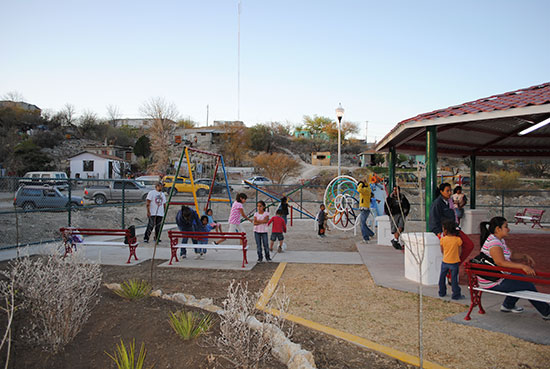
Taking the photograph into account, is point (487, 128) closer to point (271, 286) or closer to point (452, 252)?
point (452, 252)

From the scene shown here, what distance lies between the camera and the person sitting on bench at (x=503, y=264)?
166 inches

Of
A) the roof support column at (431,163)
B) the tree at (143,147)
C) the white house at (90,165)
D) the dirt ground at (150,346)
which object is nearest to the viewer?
the dirt ground at (150,346)

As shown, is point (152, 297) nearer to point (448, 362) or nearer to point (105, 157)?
point (448, 362)

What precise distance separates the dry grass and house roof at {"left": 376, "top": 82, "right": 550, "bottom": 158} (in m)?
2.80

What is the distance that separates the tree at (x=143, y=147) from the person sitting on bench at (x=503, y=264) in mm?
64235

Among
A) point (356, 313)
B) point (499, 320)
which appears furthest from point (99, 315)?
point (499, 320)

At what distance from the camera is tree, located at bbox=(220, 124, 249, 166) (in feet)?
209

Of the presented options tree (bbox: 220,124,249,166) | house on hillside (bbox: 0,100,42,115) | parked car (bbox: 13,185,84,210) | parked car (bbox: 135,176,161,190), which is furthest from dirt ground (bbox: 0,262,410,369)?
house on hillside (bbox: 0,100,42,115)

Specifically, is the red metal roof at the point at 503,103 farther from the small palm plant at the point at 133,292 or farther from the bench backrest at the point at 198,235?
the small palm plant at the point at 133,292

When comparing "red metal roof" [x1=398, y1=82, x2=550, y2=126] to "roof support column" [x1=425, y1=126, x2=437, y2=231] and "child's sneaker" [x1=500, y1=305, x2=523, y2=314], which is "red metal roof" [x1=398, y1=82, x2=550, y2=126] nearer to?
"roof support column" [x1=425, y1=126, x2=437, y2=231]

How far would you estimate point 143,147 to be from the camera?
6388 cm

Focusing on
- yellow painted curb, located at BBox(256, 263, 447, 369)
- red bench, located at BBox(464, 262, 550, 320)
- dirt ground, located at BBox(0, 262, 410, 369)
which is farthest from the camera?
red bench, located at BBox(464, 262, 550, 320)

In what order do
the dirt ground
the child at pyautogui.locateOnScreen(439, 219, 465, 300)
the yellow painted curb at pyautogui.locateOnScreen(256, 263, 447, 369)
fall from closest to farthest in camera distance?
the dirt ground, the yellow painted curb at pyautogui.locateOnScreen(256, 263, 447, 369), the child at pyautogui.locateOnScreen(439, 219, 465, 300)

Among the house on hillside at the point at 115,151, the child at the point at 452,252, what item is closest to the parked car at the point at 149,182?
the child at the point at 452,252
